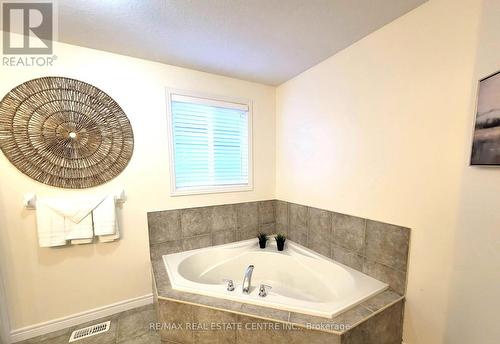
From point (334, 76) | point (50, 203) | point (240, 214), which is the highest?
point (334, 76)

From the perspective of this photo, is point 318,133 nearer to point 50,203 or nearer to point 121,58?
point 121,58

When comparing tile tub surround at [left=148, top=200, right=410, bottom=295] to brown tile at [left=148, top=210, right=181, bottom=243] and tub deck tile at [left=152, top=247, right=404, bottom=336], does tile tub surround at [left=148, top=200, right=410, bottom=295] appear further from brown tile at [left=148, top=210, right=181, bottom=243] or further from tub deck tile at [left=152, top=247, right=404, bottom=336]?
tub deck tile at [left=152, top=247, right=404, bottom=336]

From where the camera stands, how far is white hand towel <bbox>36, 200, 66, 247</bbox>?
155cm

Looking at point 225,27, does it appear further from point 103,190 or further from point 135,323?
point 135,323

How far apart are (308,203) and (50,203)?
2.30 m

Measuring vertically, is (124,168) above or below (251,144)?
below

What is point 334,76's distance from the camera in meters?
1.85

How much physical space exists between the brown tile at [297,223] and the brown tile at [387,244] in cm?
69

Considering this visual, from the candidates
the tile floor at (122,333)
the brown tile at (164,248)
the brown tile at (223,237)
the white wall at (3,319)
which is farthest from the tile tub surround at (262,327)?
the white wall at (3,319)

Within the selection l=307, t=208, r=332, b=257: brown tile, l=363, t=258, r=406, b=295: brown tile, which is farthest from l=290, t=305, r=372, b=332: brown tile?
l=307, t=208, r=332, b=257: brown tile

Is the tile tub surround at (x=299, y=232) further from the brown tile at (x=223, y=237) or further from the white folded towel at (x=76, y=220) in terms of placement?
the white folded towel at (x=76, y=220)

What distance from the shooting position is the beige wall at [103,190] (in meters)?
1.57

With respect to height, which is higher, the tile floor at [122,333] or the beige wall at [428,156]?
the beige wall at [428,156]

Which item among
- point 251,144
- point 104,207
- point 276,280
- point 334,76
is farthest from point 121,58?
point 276,280
